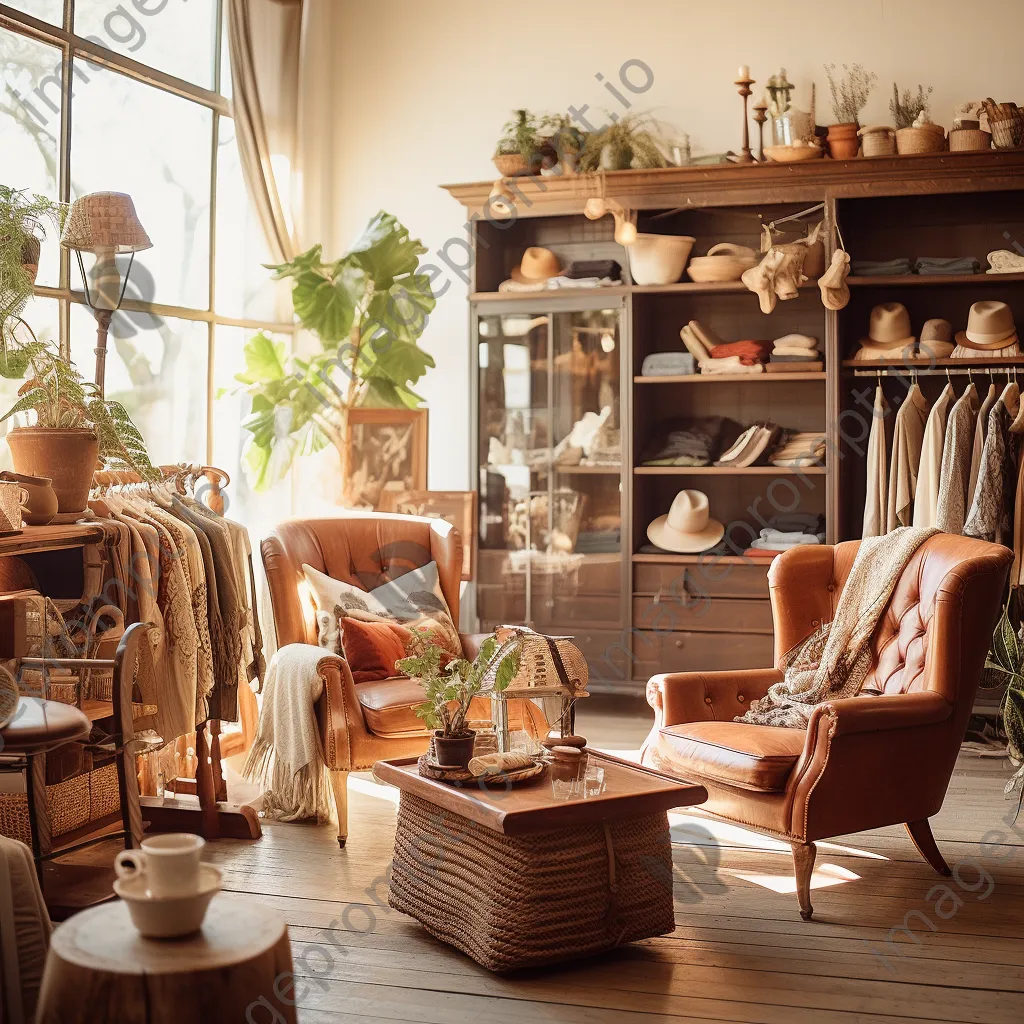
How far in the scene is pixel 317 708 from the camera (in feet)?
12.0

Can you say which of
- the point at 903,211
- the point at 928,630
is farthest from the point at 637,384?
the point at 928,630

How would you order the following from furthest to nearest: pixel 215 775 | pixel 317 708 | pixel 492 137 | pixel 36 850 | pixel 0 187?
1. pixel 492 137
2. pixel 215 775
3. pixel 317 708
4. pixel 0 187
5. pixel 36 850

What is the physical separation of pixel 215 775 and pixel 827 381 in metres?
2.91

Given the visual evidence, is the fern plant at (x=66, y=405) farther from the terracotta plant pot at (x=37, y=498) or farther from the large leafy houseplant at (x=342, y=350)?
the large leafy houseplant at (x=342, y=350)

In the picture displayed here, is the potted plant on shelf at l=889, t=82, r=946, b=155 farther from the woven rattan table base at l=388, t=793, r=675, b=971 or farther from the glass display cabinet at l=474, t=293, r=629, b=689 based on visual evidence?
the woven rattan table base at l=388, t=793, r=675, b=971

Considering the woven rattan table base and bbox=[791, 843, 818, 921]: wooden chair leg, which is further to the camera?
bbox=[791, 843, 818, 921]: wooden chair leg

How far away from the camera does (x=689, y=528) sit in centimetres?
530

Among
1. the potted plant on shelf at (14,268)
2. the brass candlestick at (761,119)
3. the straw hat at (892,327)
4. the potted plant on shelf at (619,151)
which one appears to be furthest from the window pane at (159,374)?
the straw hat at (892,327)

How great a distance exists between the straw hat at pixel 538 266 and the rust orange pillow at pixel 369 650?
84.5 inches

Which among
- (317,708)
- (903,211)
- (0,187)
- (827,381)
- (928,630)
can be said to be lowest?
(317,708)

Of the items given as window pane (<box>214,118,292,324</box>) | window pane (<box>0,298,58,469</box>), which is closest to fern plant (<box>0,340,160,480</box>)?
window pane (<box>0,298,58,469</box>)

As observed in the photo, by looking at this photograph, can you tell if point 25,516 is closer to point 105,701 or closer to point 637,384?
point 105,701

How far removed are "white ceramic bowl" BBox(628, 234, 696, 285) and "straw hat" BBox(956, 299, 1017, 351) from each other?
122 centimetres

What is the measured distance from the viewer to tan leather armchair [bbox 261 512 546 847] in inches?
142
